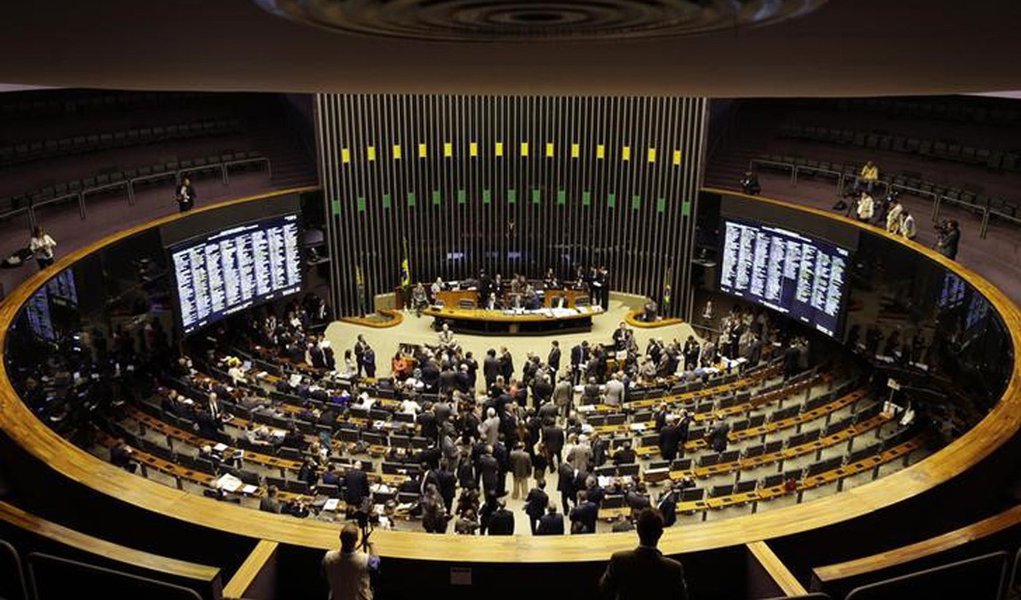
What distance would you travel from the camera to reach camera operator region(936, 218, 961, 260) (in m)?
10.5

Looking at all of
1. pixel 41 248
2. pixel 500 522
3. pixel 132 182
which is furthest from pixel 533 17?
pixel 132 182

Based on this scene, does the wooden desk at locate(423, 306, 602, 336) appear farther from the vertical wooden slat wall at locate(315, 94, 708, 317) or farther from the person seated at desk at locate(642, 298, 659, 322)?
the vertical wooden slat wall at locate(315, 94, 708, 317)

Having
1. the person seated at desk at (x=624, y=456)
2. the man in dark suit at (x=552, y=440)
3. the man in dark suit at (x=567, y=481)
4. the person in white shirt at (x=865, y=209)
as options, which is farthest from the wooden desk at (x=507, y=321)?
the man in dark suit at (x=567, y=481)

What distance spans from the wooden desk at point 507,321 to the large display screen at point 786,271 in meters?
3.37

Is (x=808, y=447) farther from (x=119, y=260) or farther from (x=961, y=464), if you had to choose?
(x=119, y=260)

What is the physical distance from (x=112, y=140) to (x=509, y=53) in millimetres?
14872

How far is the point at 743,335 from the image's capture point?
50.6ft

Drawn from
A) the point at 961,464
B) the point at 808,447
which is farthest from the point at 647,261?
the point at 961,464

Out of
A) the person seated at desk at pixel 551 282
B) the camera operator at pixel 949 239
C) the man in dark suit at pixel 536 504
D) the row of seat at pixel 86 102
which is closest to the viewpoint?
the man in dark suit at pixel 536 504

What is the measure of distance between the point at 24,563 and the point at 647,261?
16.0 metres

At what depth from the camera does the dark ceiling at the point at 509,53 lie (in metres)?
1.68

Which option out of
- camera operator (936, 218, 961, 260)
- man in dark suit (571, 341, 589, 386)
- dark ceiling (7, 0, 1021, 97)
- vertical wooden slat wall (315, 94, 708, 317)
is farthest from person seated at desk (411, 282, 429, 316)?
dark ceiling (7, 0, 1021, 97)

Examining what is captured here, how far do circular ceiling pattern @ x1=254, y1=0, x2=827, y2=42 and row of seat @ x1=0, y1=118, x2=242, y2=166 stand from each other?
44.5ft

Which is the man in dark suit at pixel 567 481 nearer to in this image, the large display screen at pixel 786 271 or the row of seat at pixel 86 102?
the large display screen at pixel 786 271
